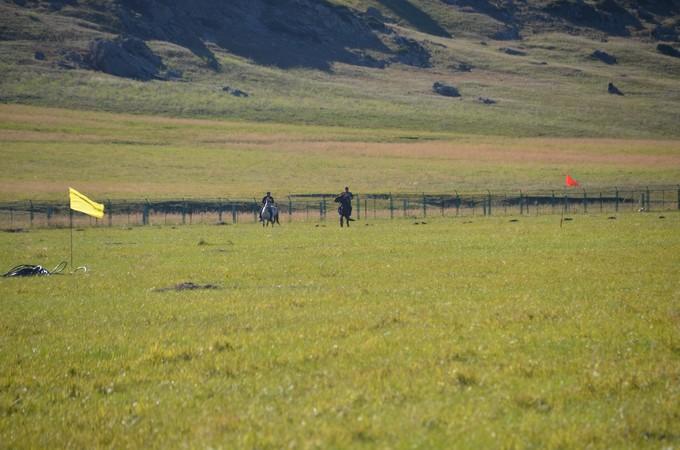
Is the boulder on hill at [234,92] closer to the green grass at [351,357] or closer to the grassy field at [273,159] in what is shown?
the grassy field at [273,159]

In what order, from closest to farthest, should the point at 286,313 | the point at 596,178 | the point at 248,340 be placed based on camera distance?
the point at 248,340
the point at 286,313
the point at 596,178

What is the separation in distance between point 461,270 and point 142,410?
14649mm

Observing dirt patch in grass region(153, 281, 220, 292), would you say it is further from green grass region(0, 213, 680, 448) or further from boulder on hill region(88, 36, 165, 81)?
boulder on hill region(88, 36, 165, 81)

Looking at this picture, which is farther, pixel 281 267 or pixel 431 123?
pixel 431 123

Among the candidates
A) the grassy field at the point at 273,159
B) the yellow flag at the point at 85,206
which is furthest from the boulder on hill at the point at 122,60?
the yellow flag at the point at 85,206

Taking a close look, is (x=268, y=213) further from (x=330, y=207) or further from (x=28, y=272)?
(x=28, y=272)

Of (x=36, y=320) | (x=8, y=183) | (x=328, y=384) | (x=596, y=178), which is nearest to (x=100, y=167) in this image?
(x=8, y=183)

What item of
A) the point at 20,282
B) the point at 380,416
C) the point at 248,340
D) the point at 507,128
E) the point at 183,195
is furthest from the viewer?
the point at 507,128

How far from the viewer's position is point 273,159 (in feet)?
322

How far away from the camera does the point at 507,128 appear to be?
144250mm

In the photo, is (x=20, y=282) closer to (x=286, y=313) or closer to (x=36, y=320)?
(x=36, y=320)

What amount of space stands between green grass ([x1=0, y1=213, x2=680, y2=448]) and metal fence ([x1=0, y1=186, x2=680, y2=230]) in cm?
3773

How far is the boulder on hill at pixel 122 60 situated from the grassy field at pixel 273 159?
4096 centimetres

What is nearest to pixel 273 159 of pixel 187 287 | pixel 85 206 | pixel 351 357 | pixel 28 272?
pixel 28 272
